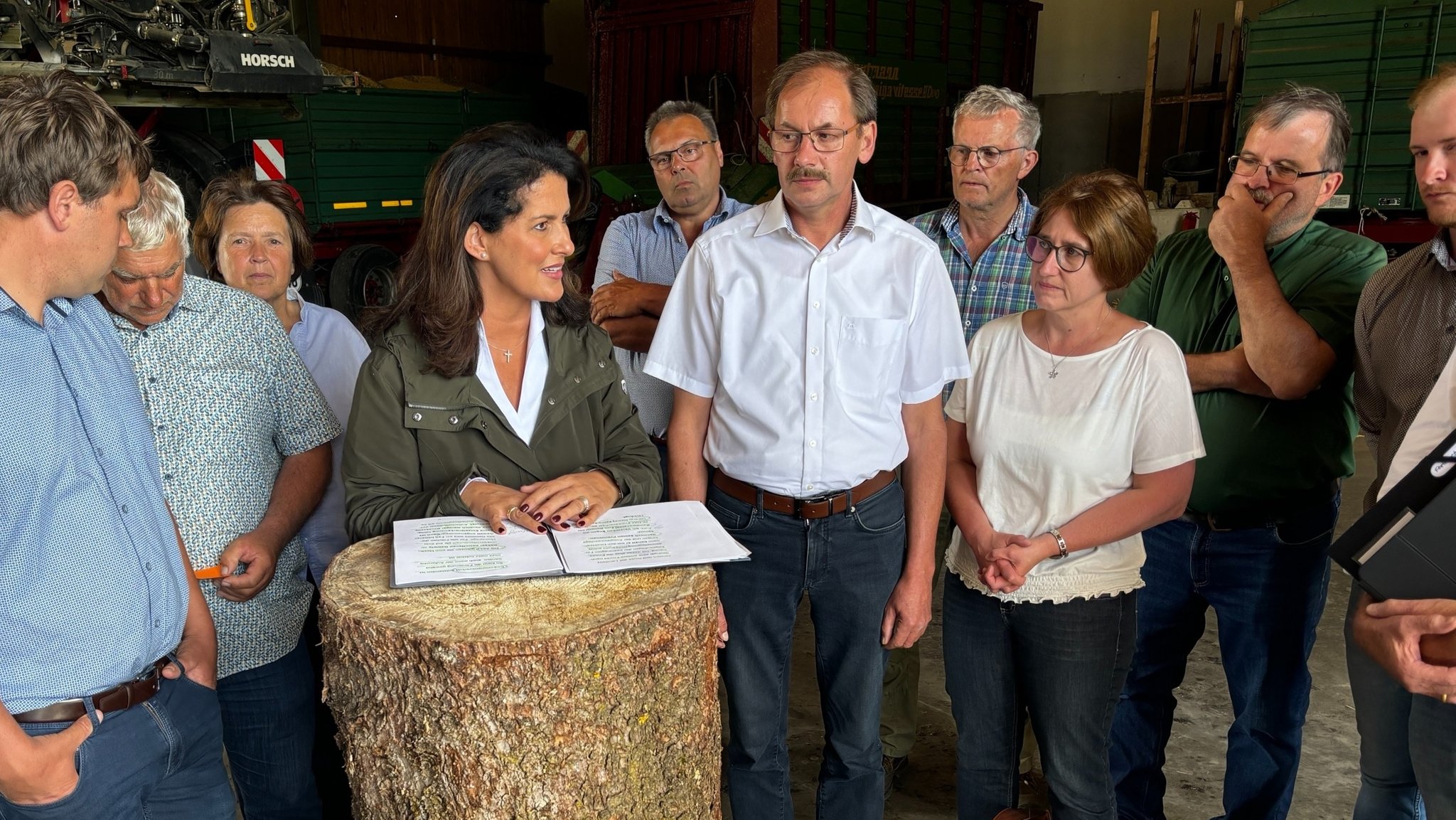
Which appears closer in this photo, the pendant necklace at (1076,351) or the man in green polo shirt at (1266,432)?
the pendant necklace at (1076,351)

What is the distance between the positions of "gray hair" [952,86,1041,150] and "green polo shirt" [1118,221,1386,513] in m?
0.78

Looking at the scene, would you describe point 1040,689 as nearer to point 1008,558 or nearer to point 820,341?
point 1008,558

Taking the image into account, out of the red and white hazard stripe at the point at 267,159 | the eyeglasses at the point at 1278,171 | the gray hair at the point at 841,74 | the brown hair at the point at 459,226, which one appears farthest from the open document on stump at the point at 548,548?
the red and white hazard stripe at the point at 267,159

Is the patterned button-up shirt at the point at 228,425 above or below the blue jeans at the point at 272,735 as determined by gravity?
above

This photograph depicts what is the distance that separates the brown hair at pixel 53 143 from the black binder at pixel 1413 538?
6.10ft

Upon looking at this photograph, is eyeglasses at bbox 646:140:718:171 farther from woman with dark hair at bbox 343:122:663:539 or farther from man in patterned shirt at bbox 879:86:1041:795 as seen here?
woman with dark hair at bbox 343:122:663:539

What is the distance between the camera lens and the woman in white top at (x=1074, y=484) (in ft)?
6.61

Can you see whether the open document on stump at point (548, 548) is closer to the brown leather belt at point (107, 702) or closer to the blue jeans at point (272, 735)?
the brown leather belt at point (107, 702)

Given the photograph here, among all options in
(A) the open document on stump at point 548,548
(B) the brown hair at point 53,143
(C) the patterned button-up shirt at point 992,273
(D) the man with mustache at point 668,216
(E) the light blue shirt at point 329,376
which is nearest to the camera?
(B) the brown hair at point 53,143

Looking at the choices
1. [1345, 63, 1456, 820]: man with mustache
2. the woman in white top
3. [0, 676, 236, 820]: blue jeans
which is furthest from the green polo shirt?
[0, 676, 236, 820]: blue jeans

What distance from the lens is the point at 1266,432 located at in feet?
7.57

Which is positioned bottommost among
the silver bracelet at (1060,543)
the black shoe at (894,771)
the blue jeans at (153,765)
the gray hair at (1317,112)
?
the black shoe at (894,771)

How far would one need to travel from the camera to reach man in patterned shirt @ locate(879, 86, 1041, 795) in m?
2.74

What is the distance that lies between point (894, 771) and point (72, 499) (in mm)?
2343
